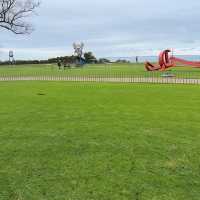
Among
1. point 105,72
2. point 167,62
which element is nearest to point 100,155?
point 105,72

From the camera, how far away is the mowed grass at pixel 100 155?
14.2 ft

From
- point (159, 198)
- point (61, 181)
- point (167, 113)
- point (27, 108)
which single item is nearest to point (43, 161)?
point (61, 181)

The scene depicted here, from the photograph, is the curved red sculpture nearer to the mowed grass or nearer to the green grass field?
the green grass field

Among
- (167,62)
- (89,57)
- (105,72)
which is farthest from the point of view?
(89,57)

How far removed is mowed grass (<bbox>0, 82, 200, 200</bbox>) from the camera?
432cm

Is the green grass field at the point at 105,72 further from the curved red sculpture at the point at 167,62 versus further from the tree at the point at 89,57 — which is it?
the tree at the point at 89,57

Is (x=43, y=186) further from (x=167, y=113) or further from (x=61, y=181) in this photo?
(x=167, y=113)

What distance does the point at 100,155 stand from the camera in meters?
5.74

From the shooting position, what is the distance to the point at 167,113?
1001cm

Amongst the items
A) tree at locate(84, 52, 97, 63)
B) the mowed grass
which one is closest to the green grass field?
the mowed grass

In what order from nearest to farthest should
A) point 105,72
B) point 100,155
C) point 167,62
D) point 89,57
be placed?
point 100,155 → point 105,72 → point 167,62 → point 89,57

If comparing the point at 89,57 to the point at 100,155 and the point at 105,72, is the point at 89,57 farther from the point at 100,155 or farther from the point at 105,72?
the point at 100,155

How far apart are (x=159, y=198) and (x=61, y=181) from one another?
1288 millimetres

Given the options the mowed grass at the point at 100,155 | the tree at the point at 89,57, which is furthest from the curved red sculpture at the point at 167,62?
the tree at the point at 89,57
